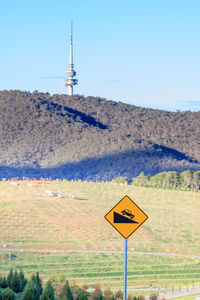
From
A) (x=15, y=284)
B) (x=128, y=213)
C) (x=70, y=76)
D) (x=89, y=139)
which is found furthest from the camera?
(x=70, y=76)

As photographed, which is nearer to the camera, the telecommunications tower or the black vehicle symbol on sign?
the black vehicle symbol on sign

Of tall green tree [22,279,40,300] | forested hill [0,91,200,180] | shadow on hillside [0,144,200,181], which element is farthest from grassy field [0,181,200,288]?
forested hill [0,91,200,180]

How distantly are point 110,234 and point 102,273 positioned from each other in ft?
46.7

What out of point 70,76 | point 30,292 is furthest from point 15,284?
point 70,76

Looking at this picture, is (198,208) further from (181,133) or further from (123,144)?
(181,133)

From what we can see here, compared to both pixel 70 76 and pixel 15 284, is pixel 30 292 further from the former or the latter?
pixel 70 76

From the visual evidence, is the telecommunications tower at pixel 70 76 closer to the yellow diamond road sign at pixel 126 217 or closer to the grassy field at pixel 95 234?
the grassy field at pixel 95 234

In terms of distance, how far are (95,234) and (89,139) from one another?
294 feet

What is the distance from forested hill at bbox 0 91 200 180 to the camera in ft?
401

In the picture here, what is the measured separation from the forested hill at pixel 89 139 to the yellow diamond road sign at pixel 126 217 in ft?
330

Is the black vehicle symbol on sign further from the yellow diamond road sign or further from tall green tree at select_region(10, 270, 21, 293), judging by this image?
tall green tree at select_region(10, 270, 21, 293)

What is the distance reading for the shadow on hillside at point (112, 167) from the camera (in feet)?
389

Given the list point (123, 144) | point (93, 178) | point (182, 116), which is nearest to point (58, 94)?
point (182, 116)

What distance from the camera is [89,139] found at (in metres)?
138
